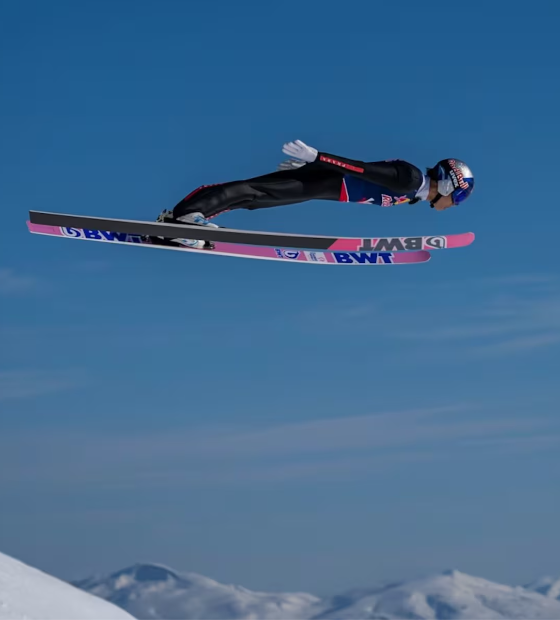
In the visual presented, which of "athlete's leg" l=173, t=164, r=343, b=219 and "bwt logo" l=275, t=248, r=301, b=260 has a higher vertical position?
"athlete's leg" l=173, t=164, r=343, b=219

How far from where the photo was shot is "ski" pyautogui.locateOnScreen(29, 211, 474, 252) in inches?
428

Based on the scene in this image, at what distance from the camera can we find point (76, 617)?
28.5 meters

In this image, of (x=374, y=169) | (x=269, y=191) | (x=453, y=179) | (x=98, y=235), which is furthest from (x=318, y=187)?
(x=98, y=235)

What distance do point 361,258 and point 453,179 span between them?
212cm

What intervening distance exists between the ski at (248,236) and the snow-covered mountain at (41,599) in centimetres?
1517

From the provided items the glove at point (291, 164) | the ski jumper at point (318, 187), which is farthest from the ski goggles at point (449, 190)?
the glove at point (291, 164)

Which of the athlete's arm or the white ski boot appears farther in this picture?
the white ski boot

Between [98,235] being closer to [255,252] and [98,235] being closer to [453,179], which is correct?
[255,252]

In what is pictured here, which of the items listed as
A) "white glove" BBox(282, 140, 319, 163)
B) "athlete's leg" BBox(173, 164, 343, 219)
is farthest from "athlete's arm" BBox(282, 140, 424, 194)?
"athlete's leg" BBox(173, 164, 343, 219)

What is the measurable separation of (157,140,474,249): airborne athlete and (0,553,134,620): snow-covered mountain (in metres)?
15.9

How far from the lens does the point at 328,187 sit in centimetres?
1138

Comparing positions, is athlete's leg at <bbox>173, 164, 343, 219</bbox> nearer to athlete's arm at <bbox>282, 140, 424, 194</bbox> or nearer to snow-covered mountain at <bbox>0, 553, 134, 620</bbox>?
athlete's arm at <bbox>282, 140, 424, 194</bbox>

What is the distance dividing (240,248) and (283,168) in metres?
1.35

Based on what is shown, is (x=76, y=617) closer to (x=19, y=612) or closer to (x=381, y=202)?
(x=19, y=612)
